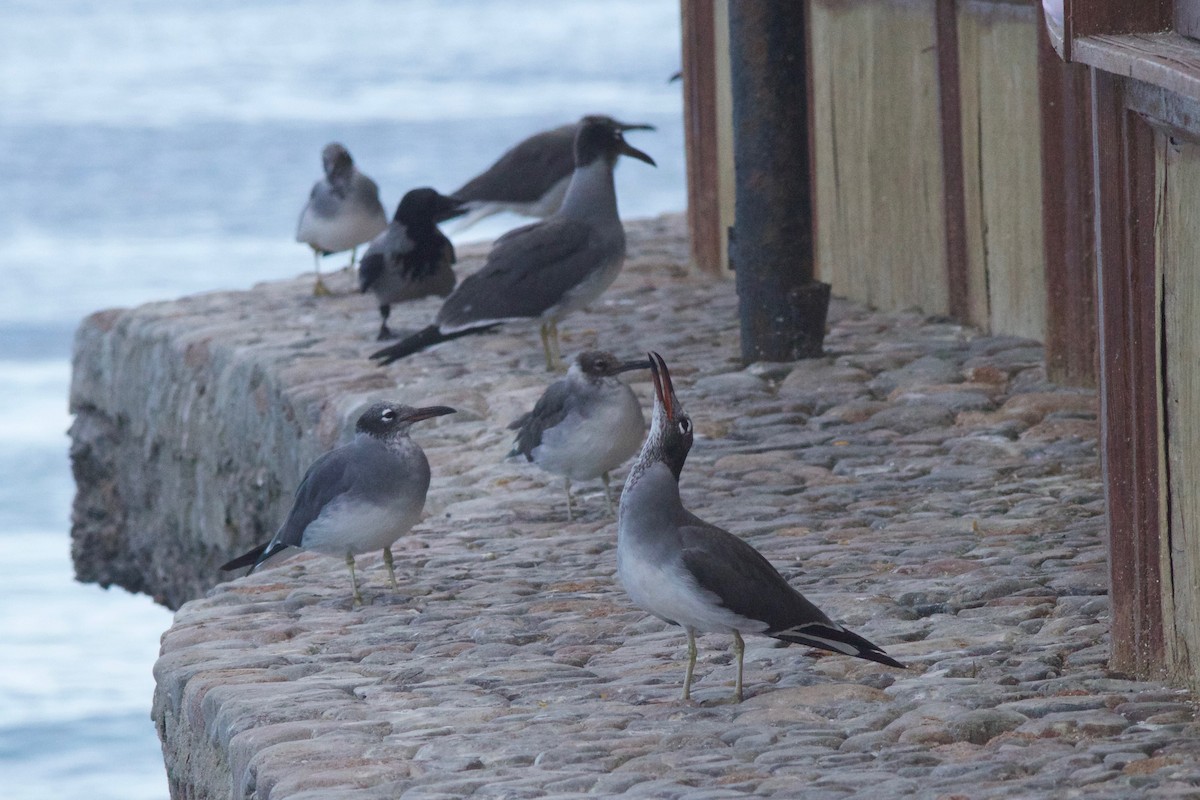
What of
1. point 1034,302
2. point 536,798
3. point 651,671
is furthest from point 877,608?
point 1034,302

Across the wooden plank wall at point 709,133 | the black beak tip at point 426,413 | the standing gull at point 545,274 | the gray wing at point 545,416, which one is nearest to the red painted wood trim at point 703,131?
the wooden plank wall at point 709,133

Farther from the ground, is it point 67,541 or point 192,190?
point 192,190

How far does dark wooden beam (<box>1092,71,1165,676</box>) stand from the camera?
492 centimetres

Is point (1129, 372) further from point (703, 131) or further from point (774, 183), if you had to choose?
point (703, 131)

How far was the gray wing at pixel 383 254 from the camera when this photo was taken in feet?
33.2

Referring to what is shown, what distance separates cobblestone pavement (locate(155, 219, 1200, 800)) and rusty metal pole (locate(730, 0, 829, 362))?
1.22 ft

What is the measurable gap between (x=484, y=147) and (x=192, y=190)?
11.3 feet

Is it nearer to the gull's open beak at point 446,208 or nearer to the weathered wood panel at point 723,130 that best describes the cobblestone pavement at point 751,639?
the gull's open beak at point 446,208

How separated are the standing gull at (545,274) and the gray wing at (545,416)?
1829 millimetres

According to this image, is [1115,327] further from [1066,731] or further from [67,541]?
[67,541]

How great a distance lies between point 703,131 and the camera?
1166 cm

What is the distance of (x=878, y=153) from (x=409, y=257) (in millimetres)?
2606

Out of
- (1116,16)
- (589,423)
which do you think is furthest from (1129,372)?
(589,423)

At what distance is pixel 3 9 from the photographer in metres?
39.1
